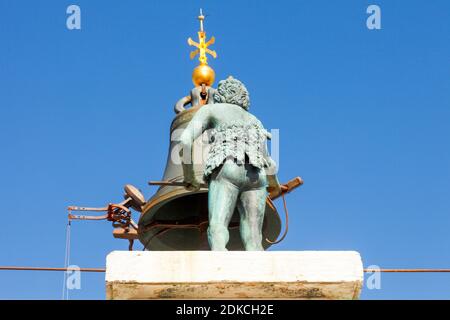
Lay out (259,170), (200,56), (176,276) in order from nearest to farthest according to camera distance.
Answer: (176,276) < (259,170) < (200,56)

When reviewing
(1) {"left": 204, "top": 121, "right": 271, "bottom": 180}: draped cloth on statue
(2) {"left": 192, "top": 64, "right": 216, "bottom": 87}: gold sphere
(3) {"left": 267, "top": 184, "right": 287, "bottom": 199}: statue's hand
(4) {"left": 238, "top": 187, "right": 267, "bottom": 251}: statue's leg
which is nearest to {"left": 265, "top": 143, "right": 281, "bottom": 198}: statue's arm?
(3) {"left": 267, "top": 184, "right": 287, "bottom": 199}: statue's hand

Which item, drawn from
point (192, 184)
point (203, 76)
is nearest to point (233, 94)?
point (192, 184)

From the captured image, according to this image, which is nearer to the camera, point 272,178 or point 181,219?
point 272,178

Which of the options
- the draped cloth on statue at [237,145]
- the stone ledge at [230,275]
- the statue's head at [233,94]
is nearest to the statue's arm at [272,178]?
the draped cloth on statue at [237,145]

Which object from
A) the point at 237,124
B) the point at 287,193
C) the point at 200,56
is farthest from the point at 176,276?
the point at 200,56

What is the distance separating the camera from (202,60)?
1467 cm

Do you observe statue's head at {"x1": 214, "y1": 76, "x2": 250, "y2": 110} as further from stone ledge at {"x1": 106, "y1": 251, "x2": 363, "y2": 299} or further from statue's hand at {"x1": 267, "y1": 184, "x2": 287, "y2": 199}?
stone ledge at {"x1": 106, "y1": 251, "x2": 363, "y2": 299}

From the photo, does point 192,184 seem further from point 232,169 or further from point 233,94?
point 233,94

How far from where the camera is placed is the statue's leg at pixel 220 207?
9.74 m

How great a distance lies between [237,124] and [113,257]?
1831mm

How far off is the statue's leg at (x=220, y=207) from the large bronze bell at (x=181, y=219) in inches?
69.5

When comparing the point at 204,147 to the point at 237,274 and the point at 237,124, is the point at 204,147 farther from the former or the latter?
the point at 237,274

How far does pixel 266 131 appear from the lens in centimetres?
1053

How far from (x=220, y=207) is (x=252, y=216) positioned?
30 centimetres
